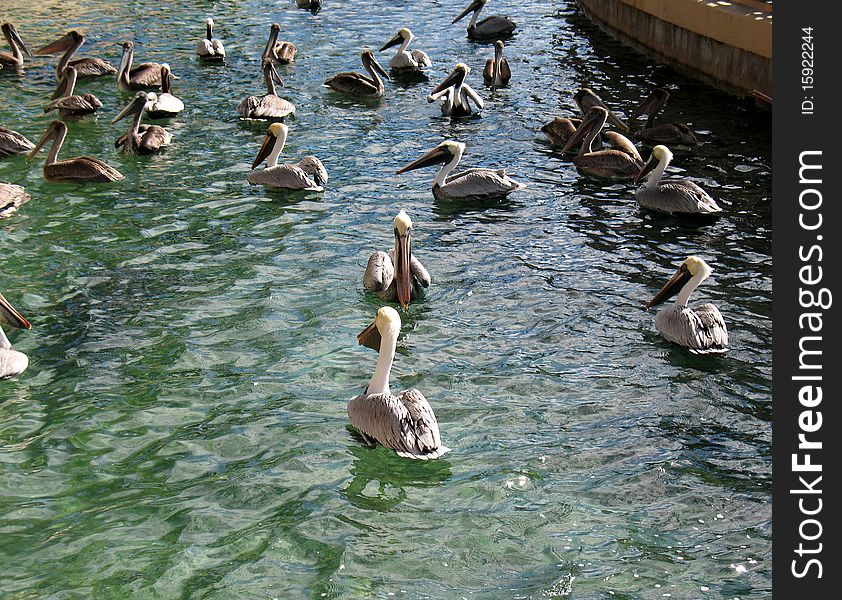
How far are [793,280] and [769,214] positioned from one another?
556 cm

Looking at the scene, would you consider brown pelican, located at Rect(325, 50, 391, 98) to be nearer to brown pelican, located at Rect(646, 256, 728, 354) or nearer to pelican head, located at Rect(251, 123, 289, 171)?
pelican head, located at Rect(251, 123, 289, 171)

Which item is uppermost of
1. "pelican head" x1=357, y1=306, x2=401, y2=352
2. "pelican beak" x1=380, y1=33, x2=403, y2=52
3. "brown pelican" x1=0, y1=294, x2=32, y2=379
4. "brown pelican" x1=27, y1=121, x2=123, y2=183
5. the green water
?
"pelican beak" x1=380, y1=33, x2=403, y2=52

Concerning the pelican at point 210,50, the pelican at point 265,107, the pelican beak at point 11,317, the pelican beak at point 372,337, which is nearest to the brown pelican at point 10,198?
the pelican beak at point 11,317

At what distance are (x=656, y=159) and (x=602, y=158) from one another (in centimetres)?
80

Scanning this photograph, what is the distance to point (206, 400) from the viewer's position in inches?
301

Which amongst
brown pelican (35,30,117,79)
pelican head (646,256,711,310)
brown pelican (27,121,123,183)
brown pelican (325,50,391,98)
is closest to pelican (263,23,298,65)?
brown pelican (325,50,391,98)

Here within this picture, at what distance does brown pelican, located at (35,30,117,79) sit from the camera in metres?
16.6

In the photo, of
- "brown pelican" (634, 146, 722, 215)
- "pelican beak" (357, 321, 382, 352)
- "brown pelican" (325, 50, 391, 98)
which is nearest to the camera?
"pelican beak" (357, 321, 382, 352)

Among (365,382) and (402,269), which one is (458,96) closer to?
(402,269)

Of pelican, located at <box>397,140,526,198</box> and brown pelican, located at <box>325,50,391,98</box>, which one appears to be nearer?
pelican, located at <box>397,140,526,198</box>

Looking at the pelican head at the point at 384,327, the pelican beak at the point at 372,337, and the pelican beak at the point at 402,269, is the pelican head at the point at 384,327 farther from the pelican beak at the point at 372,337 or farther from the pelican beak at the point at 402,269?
the pelican beak at the point at 402,269

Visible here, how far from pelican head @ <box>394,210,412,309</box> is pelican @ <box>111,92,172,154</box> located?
5287 mm

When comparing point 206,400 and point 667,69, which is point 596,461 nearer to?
point 206,400

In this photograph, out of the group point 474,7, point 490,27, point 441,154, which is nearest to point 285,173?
point 441,154
